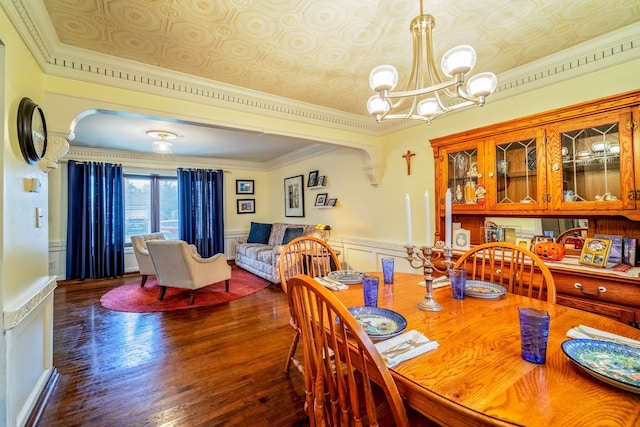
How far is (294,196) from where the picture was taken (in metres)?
5.68

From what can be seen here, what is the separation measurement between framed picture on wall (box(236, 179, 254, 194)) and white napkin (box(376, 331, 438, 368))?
235 inches

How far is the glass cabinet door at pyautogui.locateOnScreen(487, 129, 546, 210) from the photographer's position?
2057 mm

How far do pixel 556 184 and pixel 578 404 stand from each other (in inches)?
72.4

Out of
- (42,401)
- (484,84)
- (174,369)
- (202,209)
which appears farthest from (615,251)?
(202,209)

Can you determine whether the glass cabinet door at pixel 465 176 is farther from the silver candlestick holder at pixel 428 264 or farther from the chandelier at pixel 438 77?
the silver candlestick holder at pixel 428 264

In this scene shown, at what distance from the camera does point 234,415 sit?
162 centimetres

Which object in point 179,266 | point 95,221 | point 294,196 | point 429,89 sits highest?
point 429,89

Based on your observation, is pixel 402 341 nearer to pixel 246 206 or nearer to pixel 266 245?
pixel 266 245

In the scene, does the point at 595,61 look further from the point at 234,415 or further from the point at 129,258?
the point at 129,258

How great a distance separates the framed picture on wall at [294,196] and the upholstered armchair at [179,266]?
218cm

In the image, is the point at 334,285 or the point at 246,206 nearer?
the point at 334,285

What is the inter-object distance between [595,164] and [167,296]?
4.73m

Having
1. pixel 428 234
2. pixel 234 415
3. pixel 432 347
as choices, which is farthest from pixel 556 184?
pixel 234 415

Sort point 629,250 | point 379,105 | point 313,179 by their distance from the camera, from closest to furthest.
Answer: point 379,105 → point 629,250 → point 313,179
